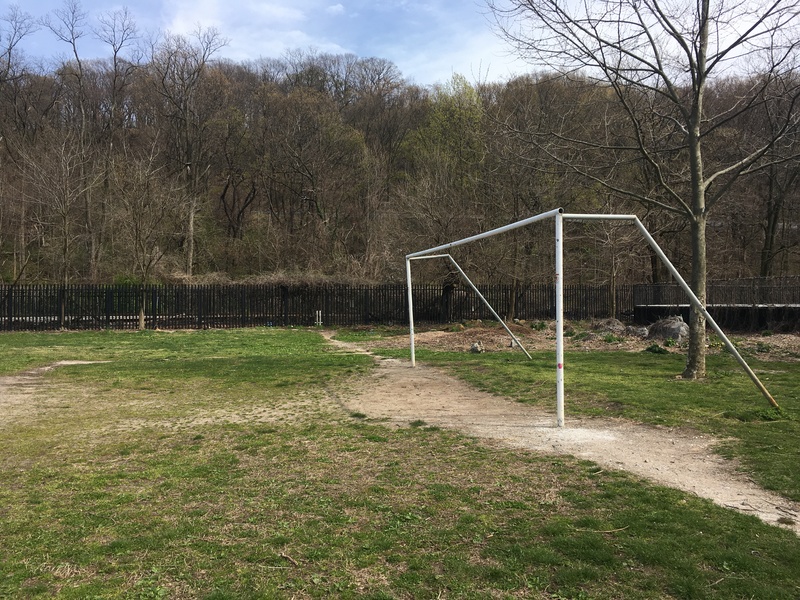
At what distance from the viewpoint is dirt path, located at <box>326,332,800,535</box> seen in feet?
15.6

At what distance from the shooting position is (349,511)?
443 cm

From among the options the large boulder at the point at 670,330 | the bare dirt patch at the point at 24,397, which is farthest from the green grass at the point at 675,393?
the bare dirt patch at the point at 24,397

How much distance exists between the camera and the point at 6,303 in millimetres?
24656

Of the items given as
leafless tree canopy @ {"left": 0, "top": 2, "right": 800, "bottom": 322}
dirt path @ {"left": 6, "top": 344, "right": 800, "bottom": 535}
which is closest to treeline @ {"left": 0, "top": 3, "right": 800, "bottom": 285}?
leafless tree canopy @ {"left": 0, "top": 2, "right": 800, "bottom": 322}

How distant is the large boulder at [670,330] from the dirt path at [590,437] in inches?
368

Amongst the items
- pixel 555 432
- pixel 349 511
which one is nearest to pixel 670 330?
pixel 555 432

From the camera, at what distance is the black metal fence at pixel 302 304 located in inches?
985

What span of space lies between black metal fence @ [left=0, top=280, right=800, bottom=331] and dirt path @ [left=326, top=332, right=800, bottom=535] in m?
17.0

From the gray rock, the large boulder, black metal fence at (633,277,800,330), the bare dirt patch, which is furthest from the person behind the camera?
black metal fence at (633,277,800,330)

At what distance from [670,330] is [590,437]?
12.4m

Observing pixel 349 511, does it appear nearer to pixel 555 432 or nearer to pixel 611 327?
pixel 555 432

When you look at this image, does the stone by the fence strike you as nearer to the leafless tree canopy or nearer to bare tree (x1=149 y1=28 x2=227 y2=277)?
the leafless tree canopy

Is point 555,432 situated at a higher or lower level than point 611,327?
lower

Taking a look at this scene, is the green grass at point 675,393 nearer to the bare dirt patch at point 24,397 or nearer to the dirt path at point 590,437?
the dirt path at point 590,437
